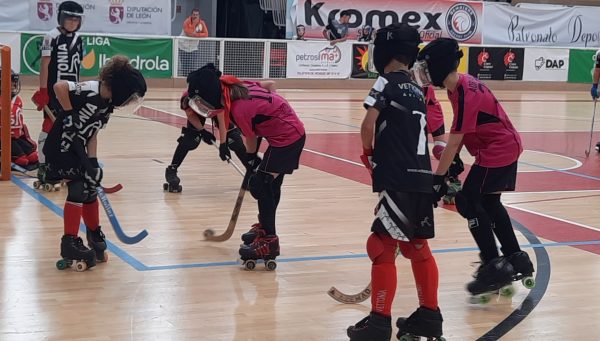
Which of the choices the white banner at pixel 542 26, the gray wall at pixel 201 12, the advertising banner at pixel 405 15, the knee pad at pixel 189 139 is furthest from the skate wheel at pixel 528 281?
the gray wall at pixel 201 12

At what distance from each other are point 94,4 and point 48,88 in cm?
1226

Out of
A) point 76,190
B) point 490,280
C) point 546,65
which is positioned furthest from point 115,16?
point 490,280

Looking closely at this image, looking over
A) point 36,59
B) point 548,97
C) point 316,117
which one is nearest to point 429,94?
point 316,117

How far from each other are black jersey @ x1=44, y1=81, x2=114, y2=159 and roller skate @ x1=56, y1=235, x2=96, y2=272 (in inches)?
22.2

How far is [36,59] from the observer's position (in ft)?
64.6

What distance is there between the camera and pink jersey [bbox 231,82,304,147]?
612cm

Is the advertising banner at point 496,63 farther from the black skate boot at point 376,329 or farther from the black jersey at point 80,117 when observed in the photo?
the black skate boot at point 376,329

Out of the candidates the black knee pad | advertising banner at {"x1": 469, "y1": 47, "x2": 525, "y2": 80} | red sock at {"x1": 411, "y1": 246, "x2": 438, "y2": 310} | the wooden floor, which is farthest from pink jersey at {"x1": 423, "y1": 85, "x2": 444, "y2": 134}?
advertising banner at {"x1": 469, "y1": 47, "x2": 525, "y2": 80}

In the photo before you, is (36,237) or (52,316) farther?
(36,237)

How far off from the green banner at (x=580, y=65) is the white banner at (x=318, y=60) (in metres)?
6.85

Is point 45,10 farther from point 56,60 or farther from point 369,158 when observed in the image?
point 369,158

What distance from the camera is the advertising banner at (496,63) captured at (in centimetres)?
2456

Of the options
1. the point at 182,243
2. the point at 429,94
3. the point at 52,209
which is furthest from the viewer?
the point at 429,94

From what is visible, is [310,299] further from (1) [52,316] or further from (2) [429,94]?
A: (2) [429,94]
